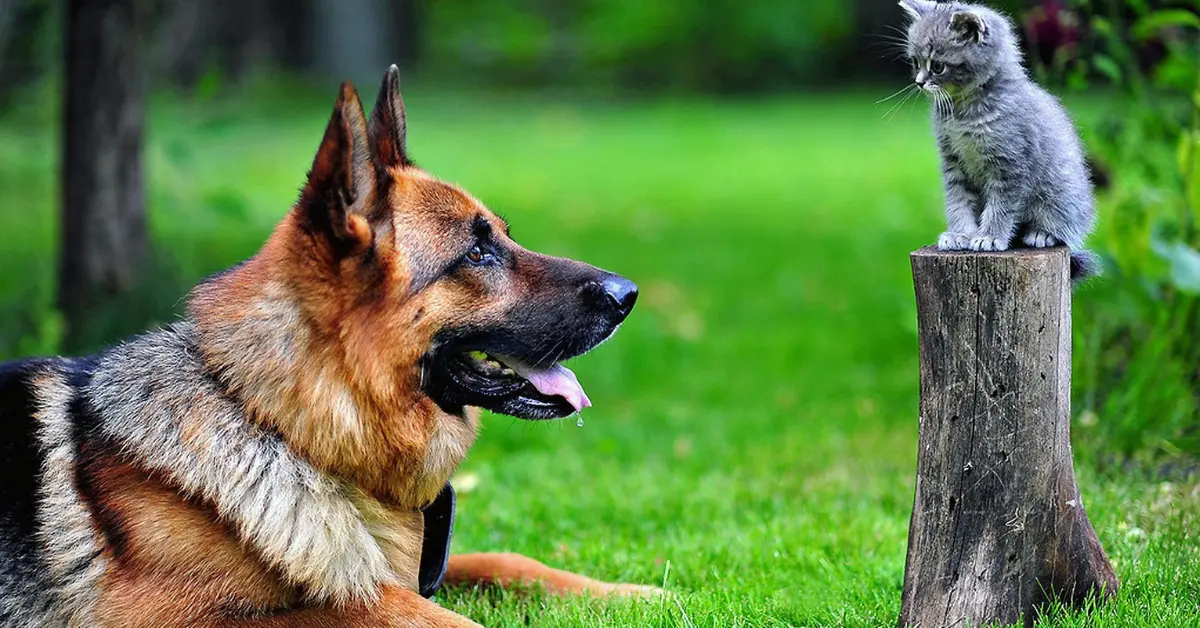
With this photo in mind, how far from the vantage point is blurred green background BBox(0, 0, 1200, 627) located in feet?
15.5

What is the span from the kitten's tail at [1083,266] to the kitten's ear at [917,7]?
890 mm

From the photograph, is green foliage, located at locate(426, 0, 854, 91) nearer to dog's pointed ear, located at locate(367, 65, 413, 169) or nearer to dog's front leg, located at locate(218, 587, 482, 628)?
dog's pointed ear, located at locate(367, 65, 413, 169)

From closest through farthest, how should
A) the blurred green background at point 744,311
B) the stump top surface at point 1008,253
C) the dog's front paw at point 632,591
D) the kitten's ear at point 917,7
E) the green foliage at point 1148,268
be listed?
the stump top surface at point 1008,253 < the kitten's ear at point 917,7 < the dog's front paw at point 632,591 < the blurred green background at point 744,311 < the green foliage at point 1148,268

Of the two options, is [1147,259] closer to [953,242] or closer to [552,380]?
[953,242]

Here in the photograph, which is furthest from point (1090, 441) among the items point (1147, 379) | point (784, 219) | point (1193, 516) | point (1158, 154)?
point (784, 219)

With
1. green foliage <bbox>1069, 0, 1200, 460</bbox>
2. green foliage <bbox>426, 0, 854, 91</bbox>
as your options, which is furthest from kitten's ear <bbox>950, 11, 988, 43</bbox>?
green foliage <bbox>426, 0, 854, 91</bbox>

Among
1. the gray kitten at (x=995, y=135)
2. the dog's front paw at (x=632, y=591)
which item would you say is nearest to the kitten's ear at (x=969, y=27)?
the gray kitten at (x=995, y=135)

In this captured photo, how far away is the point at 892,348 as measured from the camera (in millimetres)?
9109

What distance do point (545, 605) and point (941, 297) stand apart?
5.41 feet

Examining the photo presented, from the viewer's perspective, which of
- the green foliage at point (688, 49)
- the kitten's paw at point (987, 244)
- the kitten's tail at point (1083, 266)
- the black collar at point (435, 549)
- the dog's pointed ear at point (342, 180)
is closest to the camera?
the dog's pointed ear at point (342, 180)

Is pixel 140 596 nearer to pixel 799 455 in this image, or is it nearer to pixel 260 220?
pixel 799 455

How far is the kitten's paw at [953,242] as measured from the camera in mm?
3680

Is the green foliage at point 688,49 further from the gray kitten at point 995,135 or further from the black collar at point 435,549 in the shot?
the black collar at point 435,549

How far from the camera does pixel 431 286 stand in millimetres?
3729
